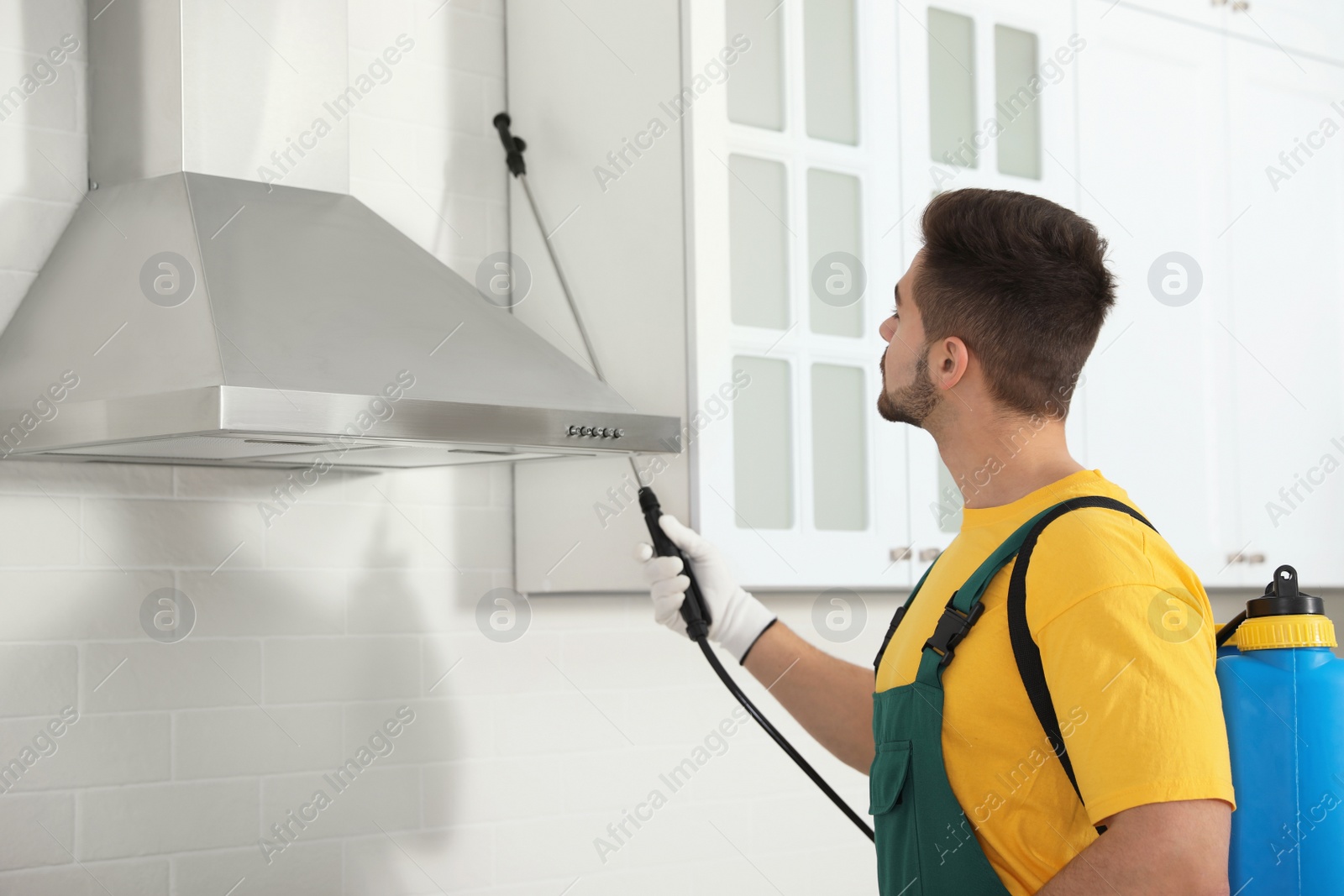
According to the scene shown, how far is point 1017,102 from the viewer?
1.86 metres

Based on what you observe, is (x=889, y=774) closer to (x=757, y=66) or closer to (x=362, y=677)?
(x=362, y=677)

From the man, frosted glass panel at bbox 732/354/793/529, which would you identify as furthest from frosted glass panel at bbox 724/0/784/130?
the man

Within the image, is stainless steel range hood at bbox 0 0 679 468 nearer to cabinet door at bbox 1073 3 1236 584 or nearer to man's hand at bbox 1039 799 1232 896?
man's hand at bbox 1039 799 1232 896

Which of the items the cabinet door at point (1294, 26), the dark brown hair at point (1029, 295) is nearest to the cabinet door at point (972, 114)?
the cabinet door at point (1294, 26)

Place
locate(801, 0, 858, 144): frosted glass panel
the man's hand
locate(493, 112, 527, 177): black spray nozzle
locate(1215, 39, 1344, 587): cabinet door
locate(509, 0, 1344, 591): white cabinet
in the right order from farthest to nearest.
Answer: locate(1215, 39, 1344, 587): cabinet door < locate(493, 112, 527, 177): black spray nozzle < locate(801, 0, 858, 144): frosted glass panel < locate(509, 0, 1344, 591): white cabinet < the man's hand

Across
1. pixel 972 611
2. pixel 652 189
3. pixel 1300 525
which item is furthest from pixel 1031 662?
pixel 1300 525

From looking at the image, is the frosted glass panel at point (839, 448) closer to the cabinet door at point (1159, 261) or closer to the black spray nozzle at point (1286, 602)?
the cabinet door at point (1159, 261)

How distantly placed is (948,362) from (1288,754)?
47cm

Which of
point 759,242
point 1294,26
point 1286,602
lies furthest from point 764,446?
point 1294,26

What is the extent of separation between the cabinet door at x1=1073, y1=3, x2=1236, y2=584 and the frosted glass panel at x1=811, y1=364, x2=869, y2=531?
1.36 ft

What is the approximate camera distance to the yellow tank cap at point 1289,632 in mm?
941

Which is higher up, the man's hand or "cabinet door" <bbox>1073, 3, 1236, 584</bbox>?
"cabinet door" <bbox>1073, 3, 1236, 584</bbox>

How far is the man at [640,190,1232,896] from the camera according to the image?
92cm

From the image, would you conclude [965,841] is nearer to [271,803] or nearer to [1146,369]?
[271,803]
